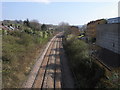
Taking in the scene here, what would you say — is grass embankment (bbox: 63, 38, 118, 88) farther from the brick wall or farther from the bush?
the brick wall

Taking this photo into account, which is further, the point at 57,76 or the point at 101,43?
the point at 101,43

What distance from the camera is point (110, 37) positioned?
18.1 metres

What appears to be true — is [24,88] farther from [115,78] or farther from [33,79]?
[115,78]

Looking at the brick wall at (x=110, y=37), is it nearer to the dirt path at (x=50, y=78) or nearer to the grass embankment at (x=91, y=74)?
the grass embankment at (x=91, y=74)

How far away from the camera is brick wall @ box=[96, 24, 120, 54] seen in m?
15.9

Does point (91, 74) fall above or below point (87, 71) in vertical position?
below

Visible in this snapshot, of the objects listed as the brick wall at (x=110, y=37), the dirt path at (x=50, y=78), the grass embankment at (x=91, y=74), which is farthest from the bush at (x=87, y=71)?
the brick wall at (x=110, y=37)

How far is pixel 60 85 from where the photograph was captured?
1188 cm

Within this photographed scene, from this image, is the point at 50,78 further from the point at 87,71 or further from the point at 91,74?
the point at 91,74

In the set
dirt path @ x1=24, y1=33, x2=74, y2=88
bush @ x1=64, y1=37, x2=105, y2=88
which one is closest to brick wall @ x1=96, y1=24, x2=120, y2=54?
bush @ x1=64, y1=37, x2=105, y2=88

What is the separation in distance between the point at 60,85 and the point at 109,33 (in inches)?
405

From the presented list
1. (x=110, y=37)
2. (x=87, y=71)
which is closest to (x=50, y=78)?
(x=87, y=71)

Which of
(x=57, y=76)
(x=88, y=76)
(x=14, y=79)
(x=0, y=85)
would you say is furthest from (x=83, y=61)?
(x=0, y=85)

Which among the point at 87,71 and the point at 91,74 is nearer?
the point at 91,74
